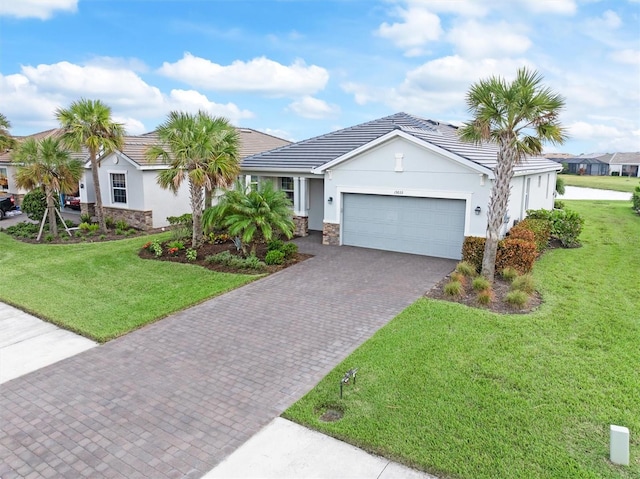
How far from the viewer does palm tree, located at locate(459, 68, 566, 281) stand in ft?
35.7

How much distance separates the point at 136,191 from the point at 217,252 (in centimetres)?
853

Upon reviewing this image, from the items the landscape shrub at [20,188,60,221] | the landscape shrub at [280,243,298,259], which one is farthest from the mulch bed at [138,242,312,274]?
the landscape shrub at [20,188,60,221]

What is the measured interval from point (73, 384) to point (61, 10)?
14.8 m

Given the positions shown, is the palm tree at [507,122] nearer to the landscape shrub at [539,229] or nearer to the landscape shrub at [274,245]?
the landscape shrub at [539,229]

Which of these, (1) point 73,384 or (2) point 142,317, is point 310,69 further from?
(1) point 73,384

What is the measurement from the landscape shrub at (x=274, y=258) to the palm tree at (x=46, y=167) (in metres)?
11.1

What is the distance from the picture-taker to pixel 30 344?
29.8ft

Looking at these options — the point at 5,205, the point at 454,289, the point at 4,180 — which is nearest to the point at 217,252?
the point at 454,289

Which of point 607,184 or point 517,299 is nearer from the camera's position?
point 517,299

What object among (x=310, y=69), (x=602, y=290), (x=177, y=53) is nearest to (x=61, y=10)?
(x=177, y=53)

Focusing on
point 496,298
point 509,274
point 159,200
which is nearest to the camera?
point 496,298

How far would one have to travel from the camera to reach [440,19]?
14375 mm

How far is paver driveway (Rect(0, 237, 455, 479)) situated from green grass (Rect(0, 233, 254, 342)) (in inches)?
28.0

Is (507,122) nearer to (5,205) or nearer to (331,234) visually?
(331,234)
